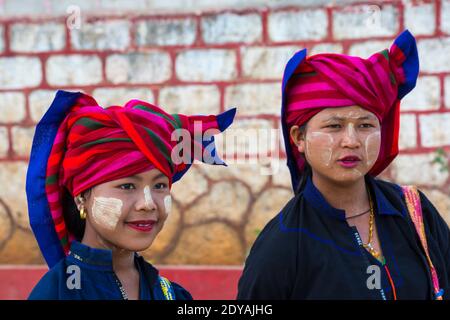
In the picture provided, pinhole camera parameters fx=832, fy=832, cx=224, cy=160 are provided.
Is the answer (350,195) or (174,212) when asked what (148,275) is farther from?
(174,212)

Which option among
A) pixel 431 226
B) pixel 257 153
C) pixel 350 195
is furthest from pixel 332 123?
pixel 257 153

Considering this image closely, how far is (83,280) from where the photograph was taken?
308 cm

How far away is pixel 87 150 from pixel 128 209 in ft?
0.89

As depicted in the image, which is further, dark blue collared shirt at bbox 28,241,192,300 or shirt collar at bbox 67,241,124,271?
shirt collar at bbox 67,241,124,271

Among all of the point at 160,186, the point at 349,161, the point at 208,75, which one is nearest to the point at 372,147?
the point at 349,161

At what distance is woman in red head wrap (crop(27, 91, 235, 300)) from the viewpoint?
309cm

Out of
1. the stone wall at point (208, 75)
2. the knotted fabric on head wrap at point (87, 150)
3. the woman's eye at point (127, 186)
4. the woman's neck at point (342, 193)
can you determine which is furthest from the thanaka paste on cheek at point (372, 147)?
the stone wall at point (208, 75)

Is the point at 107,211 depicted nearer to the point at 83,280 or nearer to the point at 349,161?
the point at 83,280

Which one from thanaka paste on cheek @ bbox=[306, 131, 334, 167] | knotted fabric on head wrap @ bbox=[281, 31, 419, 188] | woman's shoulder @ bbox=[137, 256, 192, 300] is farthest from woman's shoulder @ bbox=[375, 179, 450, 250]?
woman's shoulder @ bbox=[137, 256, 192, 300]

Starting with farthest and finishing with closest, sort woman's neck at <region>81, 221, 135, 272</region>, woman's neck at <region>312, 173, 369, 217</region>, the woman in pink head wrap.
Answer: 1. woman's neck at <region>312, 173, 369, 217</region>
2. woman's neck at <region>81, 221, 135, 272</region>
3. the woman in pink head wrap

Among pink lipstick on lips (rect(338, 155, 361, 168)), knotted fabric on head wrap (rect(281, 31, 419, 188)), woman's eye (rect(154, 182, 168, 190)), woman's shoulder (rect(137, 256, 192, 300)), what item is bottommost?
woman's shoulder (rect(137, 256, 192, 300))

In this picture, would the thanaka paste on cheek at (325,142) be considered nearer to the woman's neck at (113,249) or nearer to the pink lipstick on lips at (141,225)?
the pink lipstick on lips at (141,225)

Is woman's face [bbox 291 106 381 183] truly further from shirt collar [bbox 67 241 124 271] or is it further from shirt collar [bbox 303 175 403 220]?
shirt collar [bbox 67 241 124 271]

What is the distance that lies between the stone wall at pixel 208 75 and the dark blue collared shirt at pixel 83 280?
3044 millimetres
